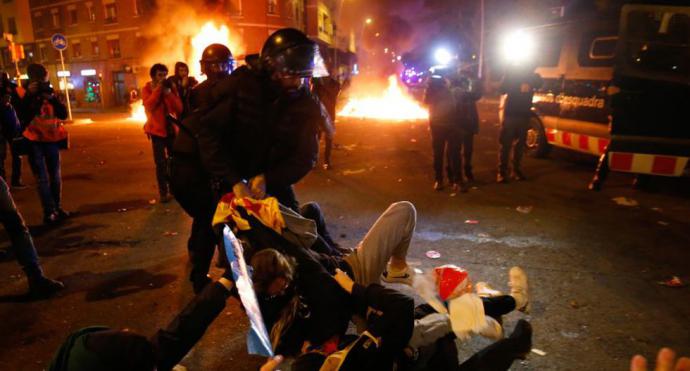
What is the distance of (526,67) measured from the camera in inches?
288

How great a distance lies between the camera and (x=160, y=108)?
637cm

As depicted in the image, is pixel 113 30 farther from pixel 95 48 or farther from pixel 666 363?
pixel 666 363

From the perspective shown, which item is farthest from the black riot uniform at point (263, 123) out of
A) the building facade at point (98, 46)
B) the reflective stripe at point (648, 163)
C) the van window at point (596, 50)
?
→ the building facade at point (98, 46)

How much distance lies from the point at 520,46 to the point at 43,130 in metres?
9.25

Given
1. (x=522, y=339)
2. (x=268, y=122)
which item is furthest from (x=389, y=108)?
(x=522, y=339)

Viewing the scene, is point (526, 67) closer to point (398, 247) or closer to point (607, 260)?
point (607, 260)

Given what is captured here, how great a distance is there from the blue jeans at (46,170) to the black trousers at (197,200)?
3201 mm

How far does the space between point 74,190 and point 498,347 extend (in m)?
7.65

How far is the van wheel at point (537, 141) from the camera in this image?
9.59 m

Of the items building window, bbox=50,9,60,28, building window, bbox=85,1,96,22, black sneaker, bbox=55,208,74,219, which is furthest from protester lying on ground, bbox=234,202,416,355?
building window, bbox=50,9,60,28

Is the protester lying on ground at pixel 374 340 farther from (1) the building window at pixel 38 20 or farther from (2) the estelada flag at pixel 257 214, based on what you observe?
(1) the building window at pixel 38 20

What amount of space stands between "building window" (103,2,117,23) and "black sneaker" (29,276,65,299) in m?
35.5

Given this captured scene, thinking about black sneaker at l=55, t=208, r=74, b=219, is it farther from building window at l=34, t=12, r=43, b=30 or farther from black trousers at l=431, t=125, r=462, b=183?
building window at l=34, t=12, r=43, b=30

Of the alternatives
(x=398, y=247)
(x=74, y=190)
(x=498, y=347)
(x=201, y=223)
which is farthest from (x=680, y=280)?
(x=74, y=190)
